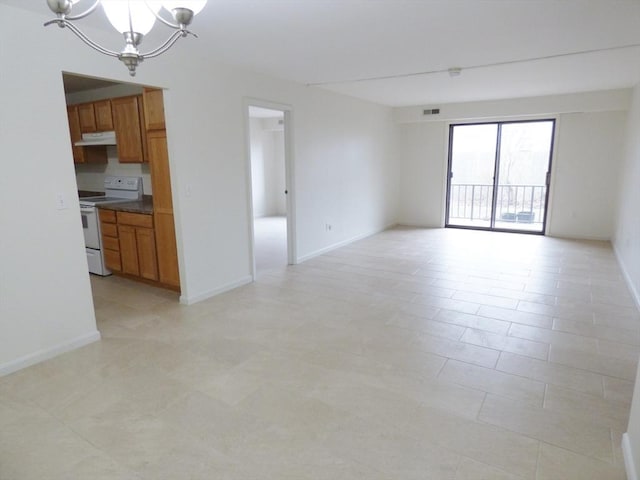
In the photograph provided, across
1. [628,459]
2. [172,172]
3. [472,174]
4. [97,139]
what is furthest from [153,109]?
[472,174]

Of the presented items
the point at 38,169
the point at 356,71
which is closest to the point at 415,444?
the point at 38,169

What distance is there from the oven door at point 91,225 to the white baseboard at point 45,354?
2.03 m

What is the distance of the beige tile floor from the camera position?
6.23 ft

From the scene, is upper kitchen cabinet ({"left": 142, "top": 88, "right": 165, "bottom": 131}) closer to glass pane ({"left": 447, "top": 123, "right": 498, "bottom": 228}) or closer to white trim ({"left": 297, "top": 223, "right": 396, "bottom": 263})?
white trim ({"left": 297, "top": 223, "right": 396, "bottom": 263})

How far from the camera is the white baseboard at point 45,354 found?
8.80 feet

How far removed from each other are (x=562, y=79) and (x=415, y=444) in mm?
5164

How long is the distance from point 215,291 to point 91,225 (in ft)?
6.31

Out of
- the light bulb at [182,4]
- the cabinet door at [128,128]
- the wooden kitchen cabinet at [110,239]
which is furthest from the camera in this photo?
the wooden kitchen cabinet at [110,239]

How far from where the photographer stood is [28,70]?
2592 mm

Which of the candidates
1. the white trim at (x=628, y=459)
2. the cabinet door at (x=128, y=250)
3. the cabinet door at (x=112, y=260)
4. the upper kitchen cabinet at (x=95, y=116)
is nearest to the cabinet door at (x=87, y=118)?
the upper kitchen cabinet at (x=95, y=116)

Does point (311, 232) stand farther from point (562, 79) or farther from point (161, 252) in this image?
point (562, 79)

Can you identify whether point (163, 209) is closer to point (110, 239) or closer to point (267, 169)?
point (110, 239)

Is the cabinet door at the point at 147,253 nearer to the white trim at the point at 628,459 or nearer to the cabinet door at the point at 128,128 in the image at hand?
the cabinet door at the point at 128,128

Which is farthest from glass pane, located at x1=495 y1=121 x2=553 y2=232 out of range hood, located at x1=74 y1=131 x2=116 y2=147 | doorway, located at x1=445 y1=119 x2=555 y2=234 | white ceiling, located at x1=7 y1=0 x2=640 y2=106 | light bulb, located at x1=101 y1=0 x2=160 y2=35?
light bulb, located at x1=101 y1=0 x2=160 y2=35
